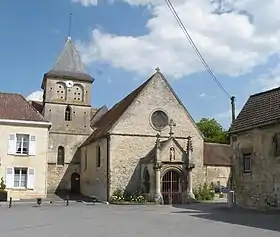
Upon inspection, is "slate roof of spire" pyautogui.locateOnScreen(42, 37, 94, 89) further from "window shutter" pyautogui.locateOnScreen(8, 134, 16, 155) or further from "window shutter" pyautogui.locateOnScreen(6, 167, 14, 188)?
"window shutter" pyautogui.locateOnScreen(6, 167, 14, 188)

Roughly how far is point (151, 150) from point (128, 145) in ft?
6.50

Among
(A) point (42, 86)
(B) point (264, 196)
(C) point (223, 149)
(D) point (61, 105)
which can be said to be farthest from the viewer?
(C) point (223, 149)

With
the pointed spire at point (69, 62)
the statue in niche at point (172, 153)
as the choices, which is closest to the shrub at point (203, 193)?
the statue in niche at point (172, 153)

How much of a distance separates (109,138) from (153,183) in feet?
16.3

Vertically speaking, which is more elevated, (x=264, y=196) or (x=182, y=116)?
(x=182, y=116)

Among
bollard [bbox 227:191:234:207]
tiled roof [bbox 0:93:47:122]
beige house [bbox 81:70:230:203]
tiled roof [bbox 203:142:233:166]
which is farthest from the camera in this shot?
tiled roof [bbox 203:142:233:166]

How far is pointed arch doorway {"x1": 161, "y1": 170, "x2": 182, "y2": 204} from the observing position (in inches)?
1190

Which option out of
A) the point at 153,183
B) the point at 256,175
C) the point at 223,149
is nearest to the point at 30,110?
the point at 153,183

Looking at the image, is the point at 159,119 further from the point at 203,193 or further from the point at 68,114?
the point at 68,114

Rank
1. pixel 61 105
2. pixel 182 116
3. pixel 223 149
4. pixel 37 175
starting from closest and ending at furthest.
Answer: pixel 37 175 → pixel 182 116 → pixel 61 105 → pixel 223 149

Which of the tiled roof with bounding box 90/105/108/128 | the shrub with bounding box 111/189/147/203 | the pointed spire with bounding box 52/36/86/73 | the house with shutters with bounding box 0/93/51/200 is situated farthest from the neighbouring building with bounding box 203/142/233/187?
the house with shutters with bounding box 0/93/51/200

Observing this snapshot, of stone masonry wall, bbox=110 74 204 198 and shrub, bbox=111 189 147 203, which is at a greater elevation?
stone masonry wall, bbox=110 74 204 198

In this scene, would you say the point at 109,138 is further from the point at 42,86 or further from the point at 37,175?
the point at 42,86

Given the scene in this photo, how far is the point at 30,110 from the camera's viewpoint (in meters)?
33.2
